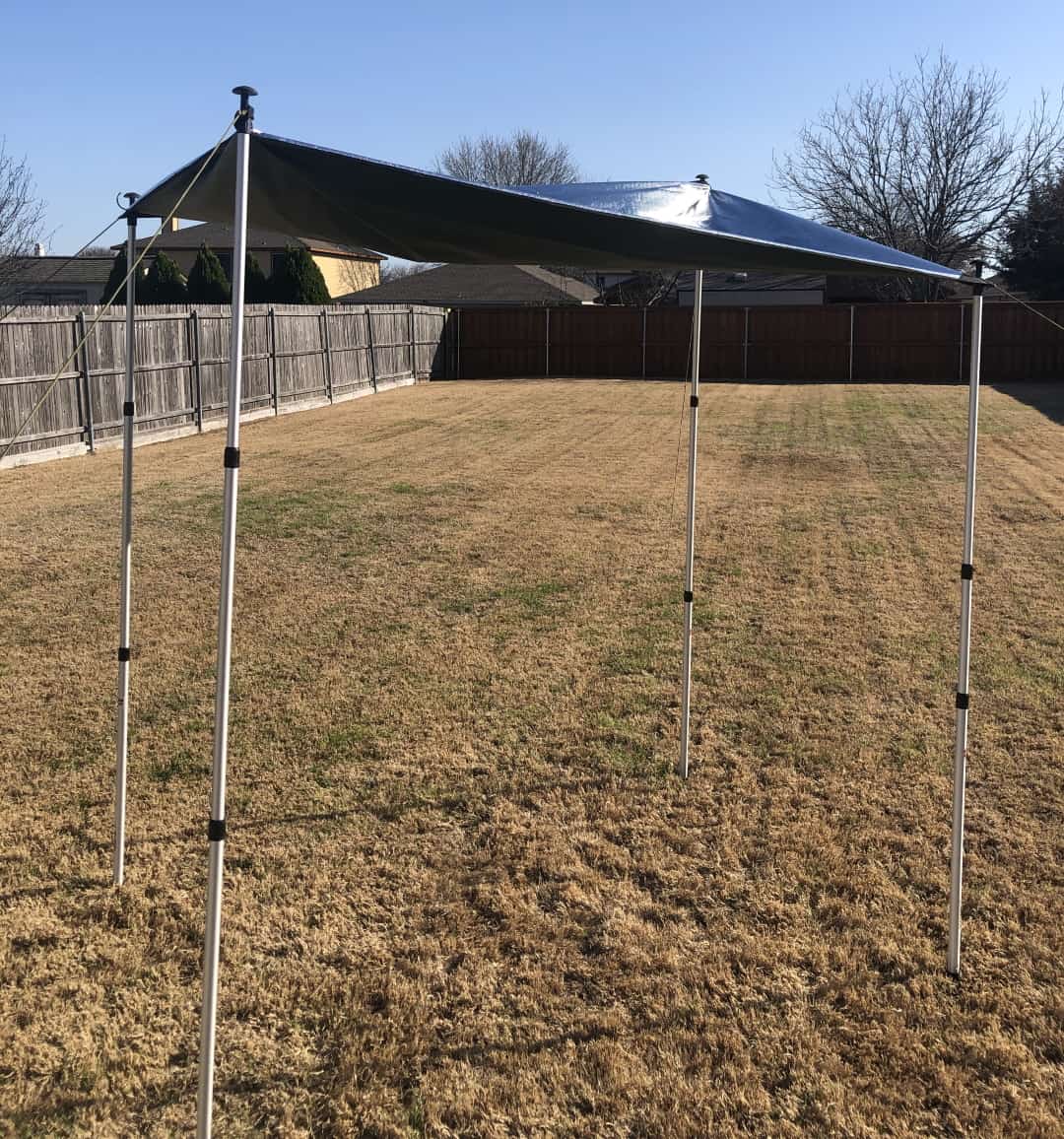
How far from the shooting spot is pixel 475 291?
44.0 meters

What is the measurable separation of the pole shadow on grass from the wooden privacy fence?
45.9ft

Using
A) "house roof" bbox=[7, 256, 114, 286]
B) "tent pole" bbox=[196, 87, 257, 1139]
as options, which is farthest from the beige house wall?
"tent pole" bbox=[196, 87, 257, 1139]

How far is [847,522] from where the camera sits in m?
11.1

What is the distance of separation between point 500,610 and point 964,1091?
5187 millimetres

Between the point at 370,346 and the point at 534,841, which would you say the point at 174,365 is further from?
the point at 534,841

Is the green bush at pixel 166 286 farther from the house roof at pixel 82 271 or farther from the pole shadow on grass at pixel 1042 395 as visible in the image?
the pole shadow on grass at pixel 1042 395

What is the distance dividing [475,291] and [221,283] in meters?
13.1

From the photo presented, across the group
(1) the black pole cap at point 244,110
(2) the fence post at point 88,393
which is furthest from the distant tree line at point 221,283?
(1) the black pole cap at point 244,110

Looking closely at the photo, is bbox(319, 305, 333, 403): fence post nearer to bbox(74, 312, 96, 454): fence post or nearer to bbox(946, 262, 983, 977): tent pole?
bbox(74, 312, 96, 454): fence post

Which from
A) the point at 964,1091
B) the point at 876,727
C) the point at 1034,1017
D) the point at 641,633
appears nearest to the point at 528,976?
the point at 964,1091

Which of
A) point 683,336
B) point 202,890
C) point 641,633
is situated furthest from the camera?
point 683,336

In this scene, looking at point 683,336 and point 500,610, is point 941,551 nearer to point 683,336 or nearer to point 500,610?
point 500,610

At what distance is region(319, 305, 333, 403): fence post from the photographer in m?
Answer: 23.6

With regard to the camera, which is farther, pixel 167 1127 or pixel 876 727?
pixel 876 727
